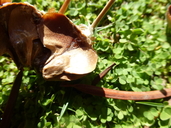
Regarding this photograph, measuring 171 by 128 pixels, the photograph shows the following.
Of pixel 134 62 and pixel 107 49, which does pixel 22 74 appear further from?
pixel 134 62

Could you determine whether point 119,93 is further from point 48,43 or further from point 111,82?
point 48,43

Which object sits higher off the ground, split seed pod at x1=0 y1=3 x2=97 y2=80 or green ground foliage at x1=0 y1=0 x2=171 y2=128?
split seed pod at x1=0 y1=3 x2=97 y2=80

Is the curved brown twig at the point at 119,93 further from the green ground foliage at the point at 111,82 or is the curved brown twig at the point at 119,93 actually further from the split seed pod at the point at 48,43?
the split seed pod at the point at 48,43

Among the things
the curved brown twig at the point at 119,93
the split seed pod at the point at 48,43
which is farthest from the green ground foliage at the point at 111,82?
the split seed pod at the point at 48,43

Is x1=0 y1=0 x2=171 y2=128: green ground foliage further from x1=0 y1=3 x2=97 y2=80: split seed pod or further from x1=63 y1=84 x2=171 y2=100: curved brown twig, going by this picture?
x1=0 y1=3 x2=97 y2=80: split seed pod

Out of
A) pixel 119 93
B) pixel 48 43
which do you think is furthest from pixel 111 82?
pixel 48 43

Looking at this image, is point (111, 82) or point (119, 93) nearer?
point (119, 93)

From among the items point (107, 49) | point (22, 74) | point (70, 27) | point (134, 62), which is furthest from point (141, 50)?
point (22, 74)

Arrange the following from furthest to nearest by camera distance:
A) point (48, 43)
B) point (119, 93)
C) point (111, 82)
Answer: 1. point (111, 82)
2. point (119, 93)
3. point (48, 43)

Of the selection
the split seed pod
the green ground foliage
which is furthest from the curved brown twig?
the split seed pod
